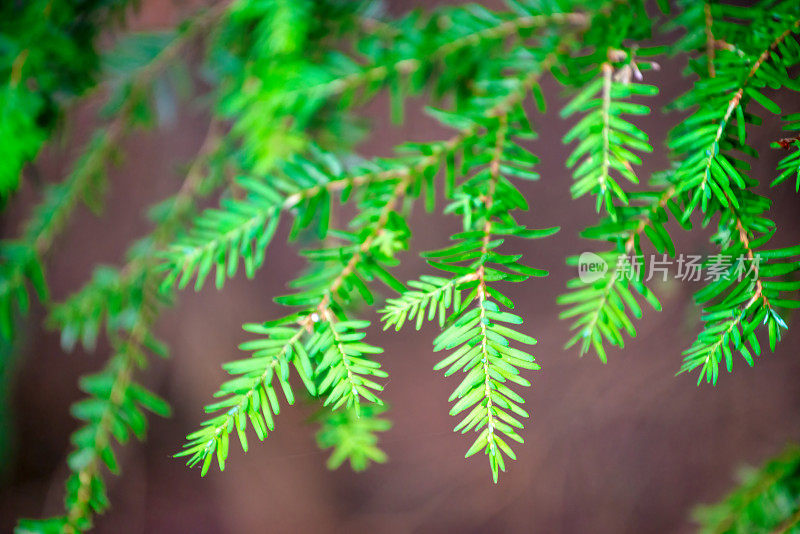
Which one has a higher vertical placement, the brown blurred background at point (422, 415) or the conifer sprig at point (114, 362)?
the conifer sprig at point (114, 362)

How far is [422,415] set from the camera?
4.18 ft

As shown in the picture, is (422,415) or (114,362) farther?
(422,415)

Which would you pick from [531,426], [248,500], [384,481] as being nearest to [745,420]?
[531,426]

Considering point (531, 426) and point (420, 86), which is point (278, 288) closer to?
point (531, 426)

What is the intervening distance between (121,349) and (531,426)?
2.93 feet

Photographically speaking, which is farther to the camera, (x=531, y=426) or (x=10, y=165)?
(x=531, y=426)

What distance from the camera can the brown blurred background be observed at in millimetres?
1049

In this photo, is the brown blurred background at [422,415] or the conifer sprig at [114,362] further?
the brown blurred background at [422,415]

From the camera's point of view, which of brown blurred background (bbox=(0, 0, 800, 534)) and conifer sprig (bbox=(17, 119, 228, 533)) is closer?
conifer sprig (bbox=(17, 119, 228, 533))

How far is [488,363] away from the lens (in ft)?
1.17

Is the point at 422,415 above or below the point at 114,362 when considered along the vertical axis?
below

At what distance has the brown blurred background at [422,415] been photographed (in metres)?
1.05

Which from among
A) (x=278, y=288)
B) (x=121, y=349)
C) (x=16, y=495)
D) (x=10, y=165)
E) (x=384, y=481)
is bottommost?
(x=384, y=481)

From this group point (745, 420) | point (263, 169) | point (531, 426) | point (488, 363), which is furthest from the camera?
point (531, 426)
